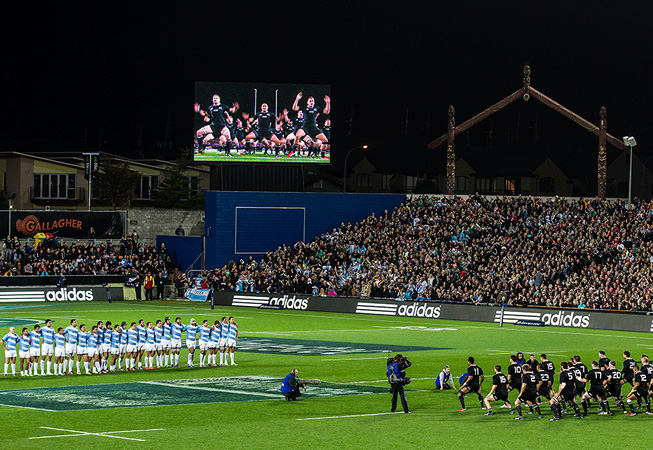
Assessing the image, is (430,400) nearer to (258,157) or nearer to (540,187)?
(258,157)

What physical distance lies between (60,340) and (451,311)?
27206 mm

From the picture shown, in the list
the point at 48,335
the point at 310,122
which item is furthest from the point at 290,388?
the point at 310,122

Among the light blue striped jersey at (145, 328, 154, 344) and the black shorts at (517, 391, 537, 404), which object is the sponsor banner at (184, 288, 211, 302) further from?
the black shorts at (517, 391, 537, 404)

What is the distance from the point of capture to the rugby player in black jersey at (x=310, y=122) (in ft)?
232

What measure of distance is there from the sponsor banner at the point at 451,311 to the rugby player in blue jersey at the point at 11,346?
27.8 metres

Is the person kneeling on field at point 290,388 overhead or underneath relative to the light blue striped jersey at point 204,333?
underneath

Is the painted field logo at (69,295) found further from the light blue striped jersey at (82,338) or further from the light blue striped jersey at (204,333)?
the light blue striped jersey at (82,338)

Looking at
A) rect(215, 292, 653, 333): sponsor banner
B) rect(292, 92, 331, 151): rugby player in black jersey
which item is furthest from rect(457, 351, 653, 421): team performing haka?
rect(292, 92, 331, 151): rugby player in black jersey

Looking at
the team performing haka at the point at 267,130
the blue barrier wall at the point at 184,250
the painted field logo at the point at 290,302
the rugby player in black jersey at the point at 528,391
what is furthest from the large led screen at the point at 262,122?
the rugby player in black jersey at the point at 528,391

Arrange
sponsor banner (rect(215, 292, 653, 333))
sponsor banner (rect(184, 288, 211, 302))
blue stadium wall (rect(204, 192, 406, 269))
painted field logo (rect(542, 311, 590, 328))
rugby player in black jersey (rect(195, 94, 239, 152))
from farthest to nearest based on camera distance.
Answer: blue stadium wall (rect(204, 192, 406, 269)), rugby player in black jersey (rect(195, 94, 239, 152)), sponsor banner (rect(184, 288, 211, 302)), painted field logo (rect(542, 311, 590, 328)), sponsor banner (rect(215, 292, 653, 333))

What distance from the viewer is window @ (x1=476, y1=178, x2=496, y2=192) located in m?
116

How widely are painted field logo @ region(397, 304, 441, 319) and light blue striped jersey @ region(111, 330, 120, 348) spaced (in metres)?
25.7

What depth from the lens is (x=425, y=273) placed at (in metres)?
59.3

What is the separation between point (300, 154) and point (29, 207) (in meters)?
27.3
